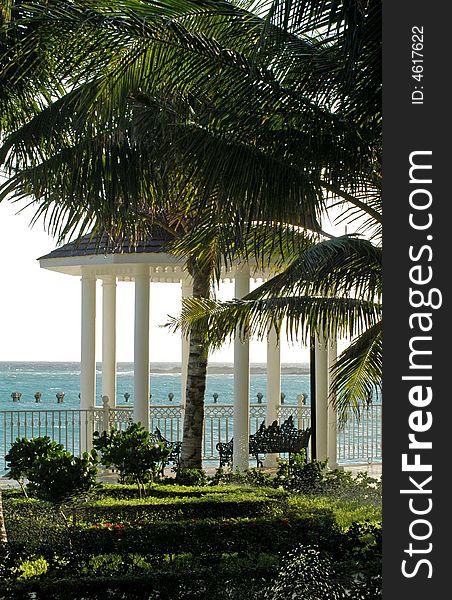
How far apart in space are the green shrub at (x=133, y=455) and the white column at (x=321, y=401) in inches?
132

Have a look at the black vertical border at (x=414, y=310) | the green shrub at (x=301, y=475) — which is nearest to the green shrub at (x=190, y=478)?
the green shrub at (x=301, y=475)

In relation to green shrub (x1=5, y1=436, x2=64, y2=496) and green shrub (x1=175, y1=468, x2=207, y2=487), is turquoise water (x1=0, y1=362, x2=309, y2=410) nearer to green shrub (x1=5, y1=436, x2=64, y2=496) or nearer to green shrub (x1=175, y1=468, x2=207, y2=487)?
green shrub (x1=175, y1=468, x2=207, y2=487)

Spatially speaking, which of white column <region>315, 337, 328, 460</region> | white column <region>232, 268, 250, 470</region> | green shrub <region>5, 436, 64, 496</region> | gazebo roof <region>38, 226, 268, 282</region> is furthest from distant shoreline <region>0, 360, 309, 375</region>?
green shrub <region>5, 436, 64, 496</region>

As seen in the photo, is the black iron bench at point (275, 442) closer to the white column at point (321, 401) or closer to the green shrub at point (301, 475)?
the white column at point (321, 401)

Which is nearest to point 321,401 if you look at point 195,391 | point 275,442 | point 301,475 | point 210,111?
point 275,442

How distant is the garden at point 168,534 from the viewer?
8562 millimetres

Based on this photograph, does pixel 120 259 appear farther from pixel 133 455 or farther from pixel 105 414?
pixel 133 455

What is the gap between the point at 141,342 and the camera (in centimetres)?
1525

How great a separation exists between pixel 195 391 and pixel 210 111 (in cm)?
549

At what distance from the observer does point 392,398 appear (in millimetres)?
4352

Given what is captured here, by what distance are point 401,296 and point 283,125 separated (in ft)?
15.6

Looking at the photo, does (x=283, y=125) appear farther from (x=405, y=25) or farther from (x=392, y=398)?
(x=392, y=398)

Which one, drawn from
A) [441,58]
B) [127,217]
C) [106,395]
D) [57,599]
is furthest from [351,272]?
[106,395]

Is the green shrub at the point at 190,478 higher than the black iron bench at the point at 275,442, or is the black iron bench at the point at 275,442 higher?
the black iron bench at the point at 275,442
